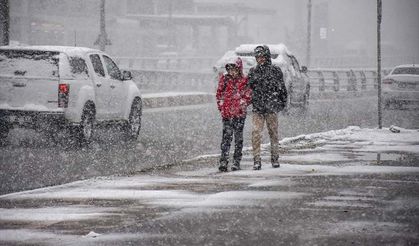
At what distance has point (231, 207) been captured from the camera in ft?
31.7

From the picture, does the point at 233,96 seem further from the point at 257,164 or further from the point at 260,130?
the point at 257,164

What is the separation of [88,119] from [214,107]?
16081 mm

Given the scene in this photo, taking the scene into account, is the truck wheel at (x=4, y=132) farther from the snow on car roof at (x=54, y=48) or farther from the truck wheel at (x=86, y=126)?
the snow on car roof at (x=54, y=48)

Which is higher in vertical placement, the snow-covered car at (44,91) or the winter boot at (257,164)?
the snow-covered car at (44,91)

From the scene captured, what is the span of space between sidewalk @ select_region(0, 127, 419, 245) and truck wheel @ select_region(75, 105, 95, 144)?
347 centimetres

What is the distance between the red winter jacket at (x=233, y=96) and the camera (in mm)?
13398

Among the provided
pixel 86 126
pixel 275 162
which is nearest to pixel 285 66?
pixel 86 126

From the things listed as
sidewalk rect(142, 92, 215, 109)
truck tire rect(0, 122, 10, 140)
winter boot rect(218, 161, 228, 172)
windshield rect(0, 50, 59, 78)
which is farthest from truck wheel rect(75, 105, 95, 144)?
sidewalk rect(142, 92, 215, 109)

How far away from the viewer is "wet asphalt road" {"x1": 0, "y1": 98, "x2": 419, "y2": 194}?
44.3 ft

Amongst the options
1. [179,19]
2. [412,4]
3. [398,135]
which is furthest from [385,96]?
[412,4]

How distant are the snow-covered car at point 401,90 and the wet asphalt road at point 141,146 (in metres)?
0.38

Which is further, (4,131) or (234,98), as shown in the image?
(4,131)

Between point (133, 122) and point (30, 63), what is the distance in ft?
11.6

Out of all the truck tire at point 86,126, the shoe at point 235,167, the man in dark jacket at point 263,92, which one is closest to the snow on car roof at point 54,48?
the truck tire at point 86,126
